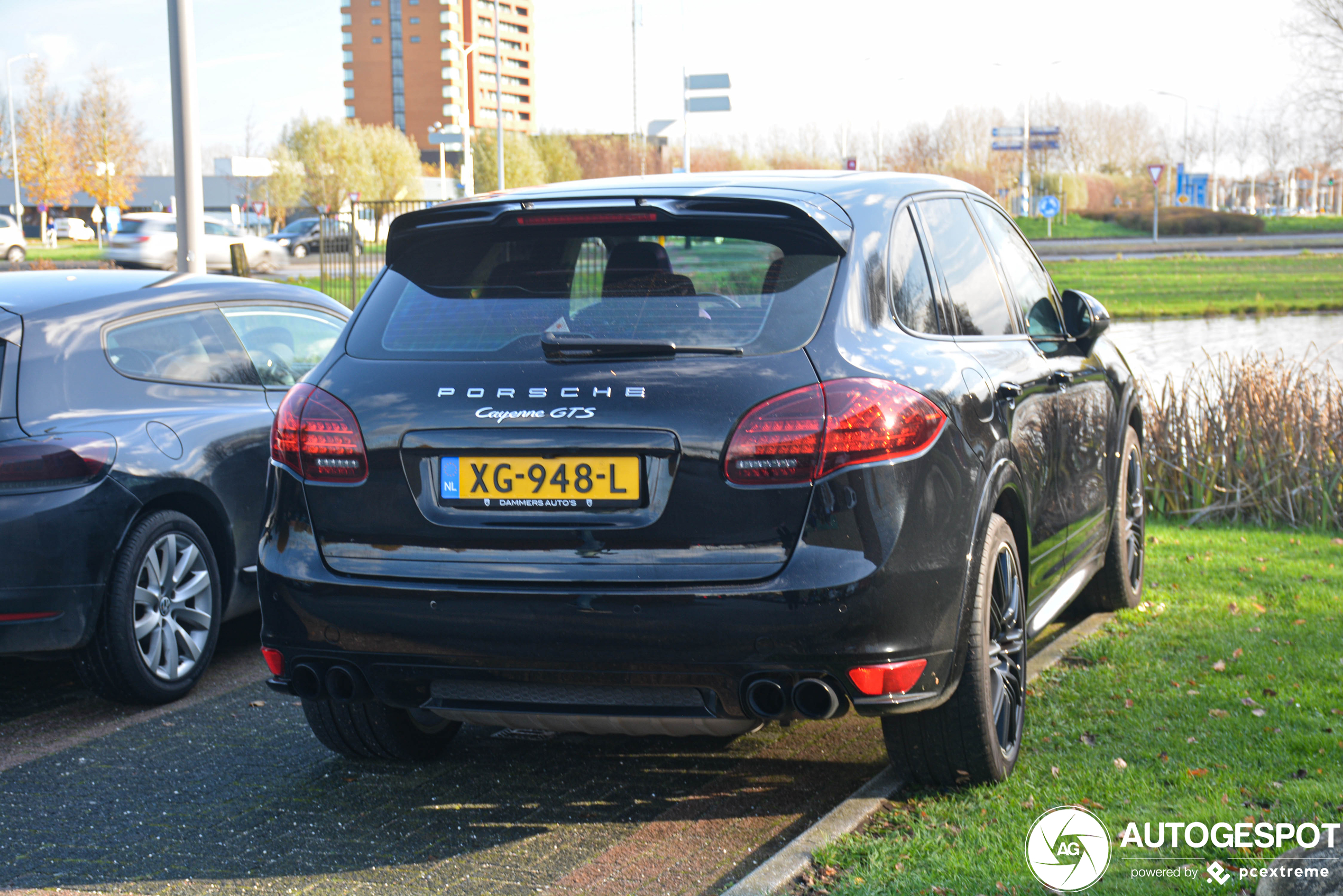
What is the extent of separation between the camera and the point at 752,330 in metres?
3.33

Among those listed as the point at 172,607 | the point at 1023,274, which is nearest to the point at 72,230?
the point at 172,607

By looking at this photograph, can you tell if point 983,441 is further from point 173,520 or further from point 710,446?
point 173,520

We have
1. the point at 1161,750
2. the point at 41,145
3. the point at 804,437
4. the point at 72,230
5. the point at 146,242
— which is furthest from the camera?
the point at 72,230

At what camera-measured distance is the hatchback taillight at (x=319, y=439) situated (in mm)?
3486

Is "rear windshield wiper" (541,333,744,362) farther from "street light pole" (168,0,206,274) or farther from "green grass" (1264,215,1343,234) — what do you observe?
"green grass" (1264,215,1343,234)

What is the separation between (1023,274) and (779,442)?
243 cm

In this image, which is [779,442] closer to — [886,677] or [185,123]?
[886,677]

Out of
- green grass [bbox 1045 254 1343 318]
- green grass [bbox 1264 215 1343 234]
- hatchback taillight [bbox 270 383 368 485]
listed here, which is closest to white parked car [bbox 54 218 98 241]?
green grass [bbox 1045 254 1343 318]

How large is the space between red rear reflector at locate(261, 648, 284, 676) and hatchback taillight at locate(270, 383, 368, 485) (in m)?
0.50

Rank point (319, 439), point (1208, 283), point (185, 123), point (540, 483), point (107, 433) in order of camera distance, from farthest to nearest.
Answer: point (1208, 283)
point (185, 123)
point (107, 433)
point (319, 439)
point (540, 483)

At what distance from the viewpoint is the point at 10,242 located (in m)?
47.0

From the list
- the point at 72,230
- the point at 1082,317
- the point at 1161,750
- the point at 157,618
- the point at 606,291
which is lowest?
the point at 1161,750

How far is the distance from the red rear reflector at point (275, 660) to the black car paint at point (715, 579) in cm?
A: 5

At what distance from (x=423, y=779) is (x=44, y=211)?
75.9 metres
